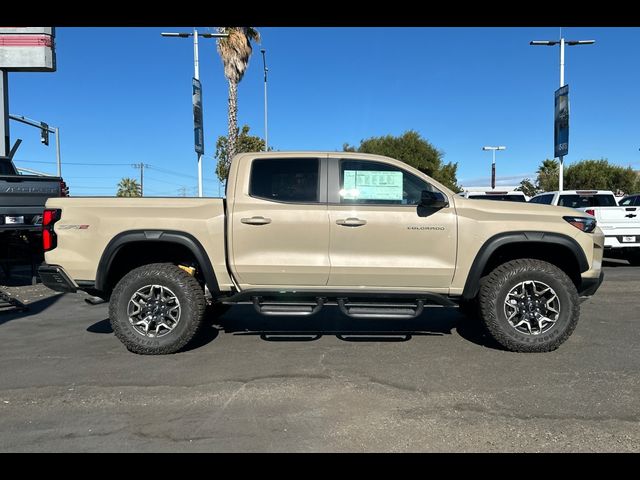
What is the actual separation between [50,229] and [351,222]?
3073mm

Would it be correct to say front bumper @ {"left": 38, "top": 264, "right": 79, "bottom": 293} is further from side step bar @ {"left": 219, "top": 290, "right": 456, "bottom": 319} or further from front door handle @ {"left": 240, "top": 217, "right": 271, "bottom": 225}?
front door handle @ {"left": 240, "top": 217, "right": 271, "bottom": 225}

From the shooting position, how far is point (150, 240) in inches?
181

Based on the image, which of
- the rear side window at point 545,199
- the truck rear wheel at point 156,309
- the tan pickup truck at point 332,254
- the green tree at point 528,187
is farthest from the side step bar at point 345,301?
the green tree at point 528,187

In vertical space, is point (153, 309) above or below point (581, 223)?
below

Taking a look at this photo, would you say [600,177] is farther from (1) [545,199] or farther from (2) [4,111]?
(2) [4,111]

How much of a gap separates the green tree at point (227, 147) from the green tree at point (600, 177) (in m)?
34.0

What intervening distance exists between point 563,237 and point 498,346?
1326 mm

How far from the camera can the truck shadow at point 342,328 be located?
5.21 metres

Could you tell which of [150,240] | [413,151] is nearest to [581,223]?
[150,240]

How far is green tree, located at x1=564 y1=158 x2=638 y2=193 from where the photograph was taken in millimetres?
45219

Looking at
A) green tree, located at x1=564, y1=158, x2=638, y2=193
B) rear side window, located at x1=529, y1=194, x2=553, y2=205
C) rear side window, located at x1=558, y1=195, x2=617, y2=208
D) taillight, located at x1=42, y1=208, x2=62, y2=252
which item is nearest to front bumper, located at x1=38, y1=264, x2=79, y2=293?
taillight, located at x1=42, y1=208, x2=62, y2=252

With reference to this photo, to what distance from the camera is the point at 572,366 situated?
429 cm
